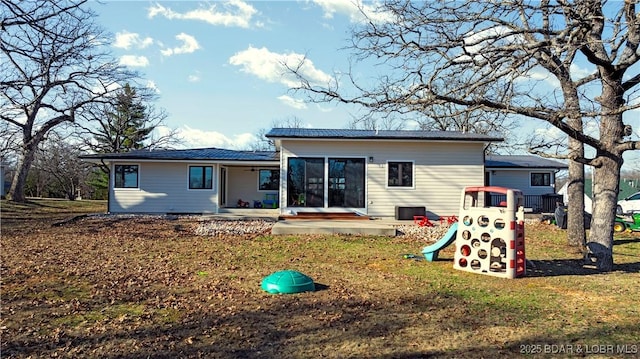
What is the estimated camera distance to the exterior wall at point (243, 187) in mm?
21422

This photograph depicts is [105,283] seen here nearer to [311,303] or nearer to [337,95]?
[311,303]

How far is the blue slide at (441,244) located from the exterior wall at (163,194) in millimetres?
12224

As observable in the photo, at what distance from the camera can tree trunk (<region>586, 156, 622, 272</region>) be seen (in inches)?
288

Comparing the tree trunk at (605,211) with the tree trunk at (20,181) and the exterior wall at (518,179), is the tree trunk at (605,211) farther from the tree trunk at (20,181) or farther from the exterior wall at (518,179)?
the tree trunk at (20,181)

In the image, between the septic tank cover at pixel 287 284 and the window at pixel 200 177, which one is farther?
the window at pixel 200 177

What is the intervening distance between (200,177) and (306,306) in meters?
14.7

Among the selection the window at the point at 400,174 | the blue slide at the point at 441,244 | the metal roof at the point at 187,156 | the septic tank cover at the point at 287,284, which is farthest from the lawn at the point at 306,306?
the metal roof at the point at 187,156

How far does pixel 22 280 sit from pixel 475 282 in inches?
254

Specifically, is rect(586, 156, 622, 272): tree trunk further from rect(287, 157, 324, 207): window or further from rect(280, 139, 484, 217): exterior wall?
rect(287, 157, 324, 207): window

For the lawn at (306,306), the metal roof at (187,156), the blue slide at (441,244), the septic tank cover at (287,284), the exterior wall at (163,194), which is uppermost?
the metal roof at (187,156)

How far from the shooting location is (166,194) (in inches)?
733

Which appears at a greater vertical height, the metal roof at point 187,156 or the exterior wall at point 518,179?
the metal roof at point 187,156

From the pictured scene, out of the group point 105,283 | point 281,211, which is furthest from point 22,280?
point 281,211

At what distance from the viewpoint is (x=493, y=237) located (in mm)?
6734
